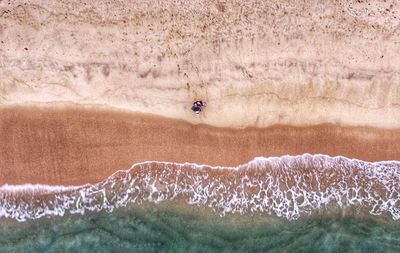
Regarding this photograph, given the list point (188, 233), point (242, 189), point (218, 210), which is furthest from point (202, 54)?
point (188, 233)

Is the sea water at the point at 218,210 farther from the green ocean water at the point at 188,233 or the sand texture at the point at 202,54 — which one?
the sand texture at the point at 202,54

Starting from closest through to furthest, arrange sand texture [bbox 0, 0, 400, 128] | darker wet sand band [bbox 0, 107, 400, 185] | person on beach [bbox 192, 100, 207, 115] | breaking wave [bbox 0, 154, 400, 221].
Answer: sand texture [bbox 0, 0, 400, 128]
person on beach [bbox 192, 100, 207, 115]
darker wet sand band [bbox 0, 107, 400, 185]
breaking wave [bbox 0, 154, 400, 221]

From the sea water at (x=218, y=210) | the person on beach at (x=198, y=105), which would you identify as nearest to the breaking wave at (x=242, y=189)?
the sea water at (x=218, y=210)

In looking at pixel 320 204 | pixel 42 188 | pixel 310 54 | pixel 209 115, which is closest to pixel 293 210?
pixel 320 204

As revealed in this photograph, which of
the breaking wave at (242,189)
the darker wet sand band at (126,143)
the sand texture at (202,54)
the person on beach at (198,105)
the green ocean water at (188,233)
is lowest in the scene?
the green ocean water at (188,233)

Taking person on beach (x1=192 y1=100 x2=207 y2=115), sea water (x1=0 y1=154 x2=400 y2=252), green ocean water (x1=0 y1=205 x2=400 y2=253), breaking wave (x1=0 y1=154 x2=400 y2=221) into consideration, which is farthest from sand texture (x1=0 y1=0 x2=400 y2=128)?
green ocean water (x1=0 y1=205 x2=400 y2=253)

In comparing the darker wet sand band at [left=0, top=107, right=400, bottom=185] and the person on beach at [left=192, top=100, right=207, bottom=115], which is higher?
the person on beach at [left=192, top=100, right=207, bottom=115]

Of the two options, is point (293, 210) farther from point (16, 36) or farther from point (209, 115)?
point (16, 36)

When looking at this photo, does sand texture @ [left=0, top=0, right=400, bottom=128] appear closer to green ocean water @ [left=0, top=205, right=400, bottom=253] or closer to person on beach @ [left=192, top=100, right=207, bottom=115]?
person on beach @ [left=192, top=100, right=207, bottom=115]
